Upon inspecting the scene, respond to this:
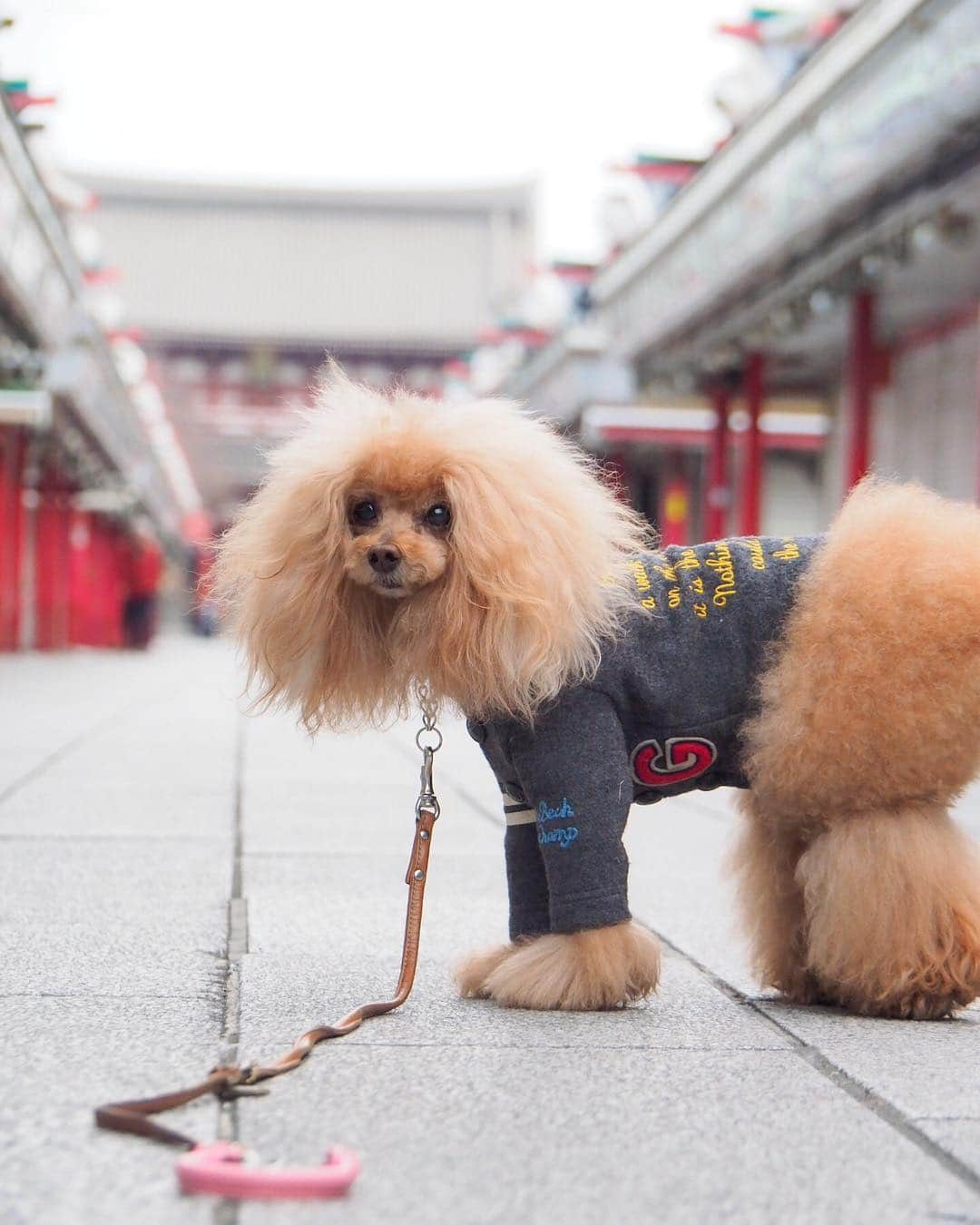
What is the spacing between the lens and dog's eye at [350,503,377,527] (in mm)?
2881

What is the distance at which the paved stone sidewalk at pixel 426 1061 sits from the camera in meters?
1.96

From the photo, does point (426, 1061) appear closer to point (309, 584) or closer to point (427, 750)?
point (427, 750)

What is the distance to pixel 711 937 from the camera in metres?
3.88

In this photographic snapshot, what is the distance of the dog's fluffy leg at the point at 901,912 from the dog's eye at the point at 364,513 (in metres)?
1.03

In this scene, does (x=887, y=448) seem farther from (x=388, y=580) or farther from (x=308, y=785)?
(x=388, y=580)

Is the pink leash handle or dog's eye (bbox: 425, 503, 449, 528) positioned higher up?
dog's eye (bbox: 425, 503, 449, 528)

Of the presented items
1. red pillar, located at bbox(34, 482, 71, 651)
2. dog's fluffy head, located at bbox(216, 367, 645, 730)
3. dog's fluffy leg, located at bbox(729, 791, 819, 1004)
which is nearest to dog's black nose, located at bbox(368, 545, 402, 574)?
dog's fluffy head, located at bbox(216, 367, 645, 730)

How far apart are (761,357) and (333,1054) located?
1298cm

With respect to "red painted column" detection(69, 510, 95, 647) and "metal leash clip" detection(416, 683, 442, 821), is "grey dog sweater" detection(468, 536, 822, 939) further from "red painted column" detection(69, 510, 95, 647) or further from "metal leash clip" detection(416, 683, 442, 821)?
"red painted column" detection(69, 510, 95, 647)

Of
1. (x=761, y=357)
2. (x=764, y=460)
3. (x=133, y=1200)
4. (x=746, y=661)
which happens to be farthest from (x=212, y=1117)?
(x=764, y=460)

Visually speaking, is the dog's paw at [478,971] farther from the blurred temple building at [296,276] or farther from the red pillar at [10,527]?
the blurred temple building at [296,276]

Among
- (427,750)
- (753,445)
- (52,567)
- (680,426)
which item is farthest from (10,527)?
(427,750)

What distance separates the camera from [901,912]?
2.93 metres

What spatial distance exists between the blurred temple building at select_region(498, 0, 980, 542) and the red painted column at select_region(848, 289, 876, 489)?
15mm
